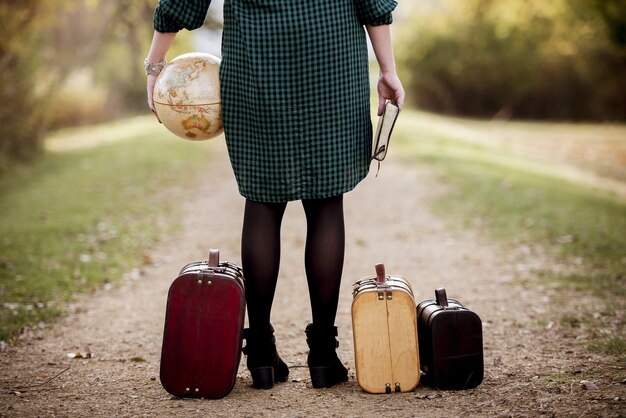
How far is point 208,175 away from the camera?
11273mm

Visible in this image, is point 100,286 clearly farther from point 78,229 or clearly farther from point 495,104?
point 495,104

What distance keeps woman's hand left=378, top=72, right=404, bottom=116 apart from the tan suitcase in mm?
677

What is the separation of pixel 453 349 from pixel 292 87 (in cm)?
124

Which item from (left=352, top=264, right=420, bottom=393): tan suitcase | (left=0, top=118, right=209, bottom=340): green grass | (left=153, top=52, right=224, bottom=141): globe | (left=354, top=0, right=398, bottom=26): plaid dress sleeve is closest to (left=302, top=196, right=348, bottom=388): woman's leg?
(left=352, top=264, right=420, bottom=393): tan suitcase

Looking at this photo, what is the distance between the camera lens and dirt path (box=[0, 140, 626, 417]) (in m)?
2.65

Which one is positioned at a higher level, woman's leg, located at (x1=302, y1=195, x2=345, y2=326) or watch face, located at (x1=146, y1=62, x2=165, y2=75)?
watch face, located at (x1=146, y1=62, x2=165, y2=75)

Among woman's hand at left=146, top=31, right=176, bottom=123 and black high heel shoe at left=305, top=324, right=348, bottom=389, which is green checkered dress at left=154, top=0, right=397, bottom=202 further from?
black high heel shoe at left=305, top=324, right=348, bottom=389

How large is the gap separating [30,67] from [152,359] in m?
9.93

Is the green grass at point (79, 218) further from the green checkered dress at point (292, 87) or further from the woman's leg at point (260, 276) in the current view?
the green checkered dress at point (292, 87)

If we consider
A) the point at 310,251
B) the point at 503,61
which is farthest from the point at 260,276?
the point at 503,61

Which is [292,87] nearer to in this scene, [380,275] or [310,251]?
[310,251]

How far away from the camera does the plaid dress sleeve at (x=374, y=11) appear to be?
2.69m

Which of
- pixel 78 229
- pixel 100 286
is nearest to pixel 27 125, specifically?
pixel 78 229

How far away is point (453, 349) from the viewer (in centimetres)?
287
